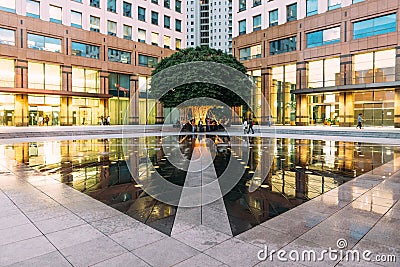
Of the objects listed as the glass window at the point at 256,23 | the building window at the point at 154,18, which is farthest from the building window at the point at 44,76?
the glass window at the point at 256,23

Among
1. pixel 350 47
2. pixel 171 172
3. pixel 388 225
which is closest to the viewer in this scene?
pixel 388 225

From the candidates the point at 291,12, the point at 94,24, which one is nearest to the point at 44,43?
the point at 94,24

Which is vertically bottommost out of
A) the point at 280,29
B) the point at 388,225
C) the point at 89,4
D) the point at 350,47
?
the point at 388,225

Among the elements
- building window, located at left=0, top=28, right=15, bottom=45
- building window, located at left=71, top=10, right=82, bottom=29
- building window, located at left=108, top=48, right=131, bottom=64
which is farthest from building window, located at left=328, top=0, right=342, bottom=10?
building window, located at left=0, top=28, right=15, bottom=45

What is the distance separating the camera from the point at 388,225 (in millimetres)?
4516

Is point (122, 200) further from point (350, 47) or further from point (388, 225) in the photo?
point (350, 47)

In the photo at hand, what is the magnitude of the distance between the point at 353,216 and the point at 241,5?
47118 mm

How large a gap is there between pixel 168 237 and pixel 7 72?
131 ft

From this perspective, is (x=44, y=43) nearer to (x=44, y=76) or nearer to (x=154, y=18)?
(x=44, y=76)

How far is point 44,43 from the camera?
3750 cm

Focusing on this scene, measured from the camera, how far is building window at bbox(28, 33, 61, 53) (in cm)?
3650

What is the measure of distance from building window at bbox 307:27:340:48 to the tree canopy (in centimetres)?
1230

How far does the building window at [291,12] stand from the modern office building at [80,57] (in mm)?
22039

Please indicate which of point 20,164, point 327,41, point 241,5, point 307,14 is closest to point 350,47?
point 327,41
